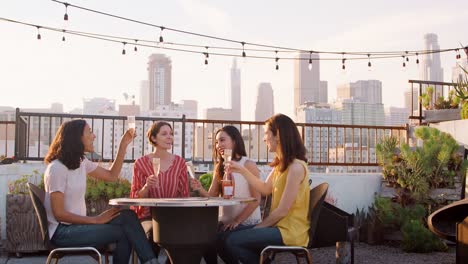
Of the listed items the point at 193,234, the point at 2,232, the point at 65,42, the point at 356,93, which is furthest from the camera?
the point at 356,93

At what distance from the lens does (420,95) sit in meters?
10.9

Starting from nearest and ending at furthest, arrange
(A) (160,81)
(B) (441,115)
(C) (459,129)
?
(C) (459,129), (B) (441,115), (A) (160,81)

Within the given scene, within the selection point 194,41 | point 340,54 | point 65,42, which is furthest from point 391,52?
point 65,42

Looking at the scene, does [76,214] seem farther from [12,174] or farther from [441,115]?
[441,115]

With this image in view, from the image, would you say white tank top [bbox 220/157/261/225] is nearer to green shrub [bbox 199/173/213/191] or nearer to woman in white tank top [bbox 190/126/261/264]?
woman in white tank top [bbox 190/126/261/264]

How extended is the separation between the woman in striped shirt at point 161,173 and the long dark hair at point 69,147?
752 mm

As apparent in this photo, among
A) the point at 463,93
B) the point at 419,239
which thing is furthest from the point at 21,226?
the point at 463,93

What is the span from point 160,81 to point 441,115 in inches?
4413

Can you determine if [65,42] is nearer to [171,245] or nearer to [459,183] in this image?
[459,183]

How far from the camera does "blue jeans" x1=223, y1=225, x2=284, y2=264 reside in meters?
3.83

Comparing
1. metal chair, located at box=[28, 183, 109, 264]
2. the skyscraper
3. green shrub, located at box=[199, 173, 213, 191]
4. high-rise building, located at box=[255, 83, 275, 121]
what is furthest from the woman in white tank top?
the skyscraper

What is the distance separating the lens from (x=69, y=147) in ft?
12.9

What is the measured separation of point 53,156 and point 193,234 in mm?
1036

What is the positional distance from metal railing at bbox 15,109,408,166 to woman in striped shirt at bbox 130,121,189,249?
12.4ft
